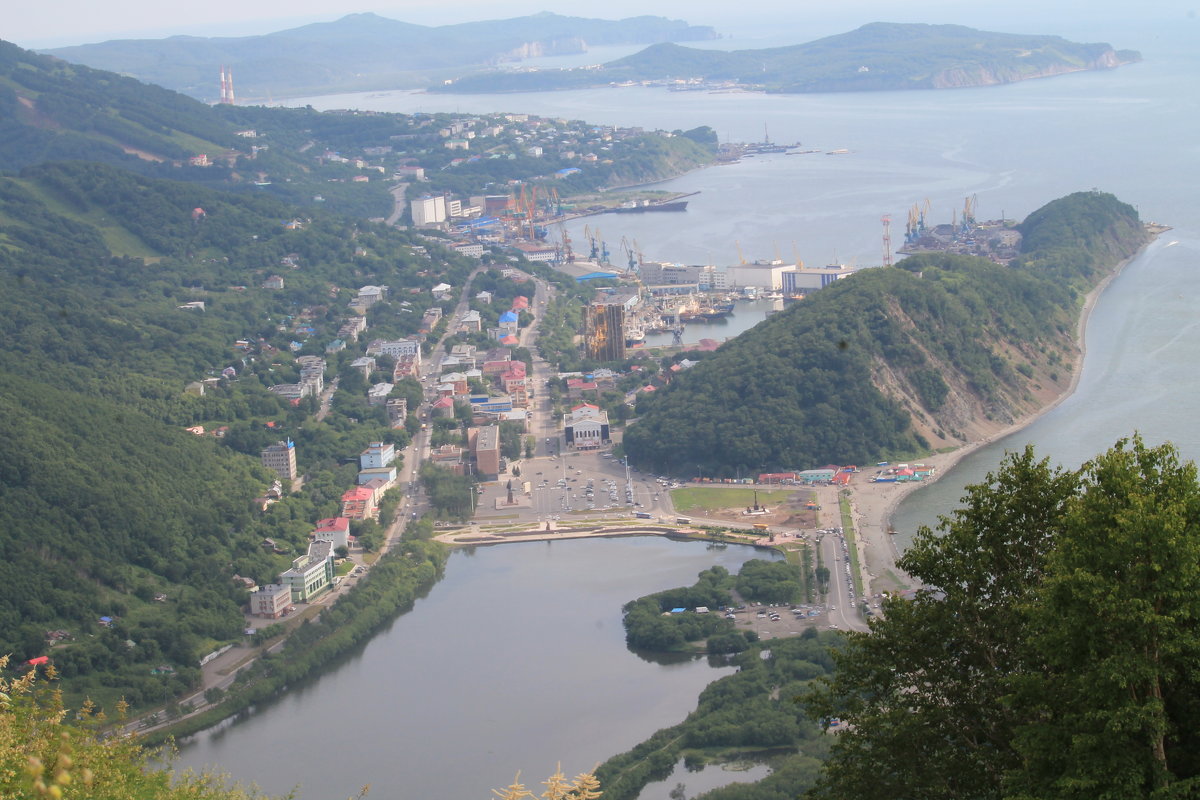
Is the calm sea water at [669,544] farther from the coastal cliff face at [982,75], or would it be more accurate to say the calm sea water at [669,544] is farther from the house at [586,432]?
the coastal cliff face at [982,75]

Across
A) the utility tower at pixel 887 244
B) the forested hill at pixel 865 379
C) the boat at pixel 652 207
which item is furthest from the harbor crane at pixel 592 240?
the forested hill at pixel 865 379

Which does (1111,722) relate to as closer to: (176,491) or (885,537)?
(885,537)

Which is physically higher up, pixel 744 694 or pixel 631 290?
pixel 631 290

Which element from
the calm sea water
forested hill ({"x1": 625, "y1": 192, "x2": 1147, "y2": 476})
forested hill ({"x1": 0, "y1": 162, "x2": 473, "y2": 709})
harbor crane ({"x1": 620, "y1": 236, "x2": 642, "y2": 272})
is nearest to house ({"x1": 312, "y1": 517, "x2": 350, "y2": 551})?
forested hill ({"x1": 0, "y1": 162, "x2": 473, "y2": 709})

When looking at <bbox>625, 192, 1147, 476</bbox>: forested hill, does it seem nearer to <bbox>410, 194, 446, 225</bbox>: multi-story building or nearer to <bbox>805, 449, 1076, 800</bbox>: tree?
<bbox>805, 449, 1076, 800</bbox>: tree

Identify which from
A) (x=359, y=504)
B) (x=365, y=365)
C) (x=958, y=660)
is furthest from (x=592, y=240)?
(x=958, y=660)

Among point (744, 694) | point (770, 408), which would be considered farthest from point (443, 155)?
point (744, 694)
